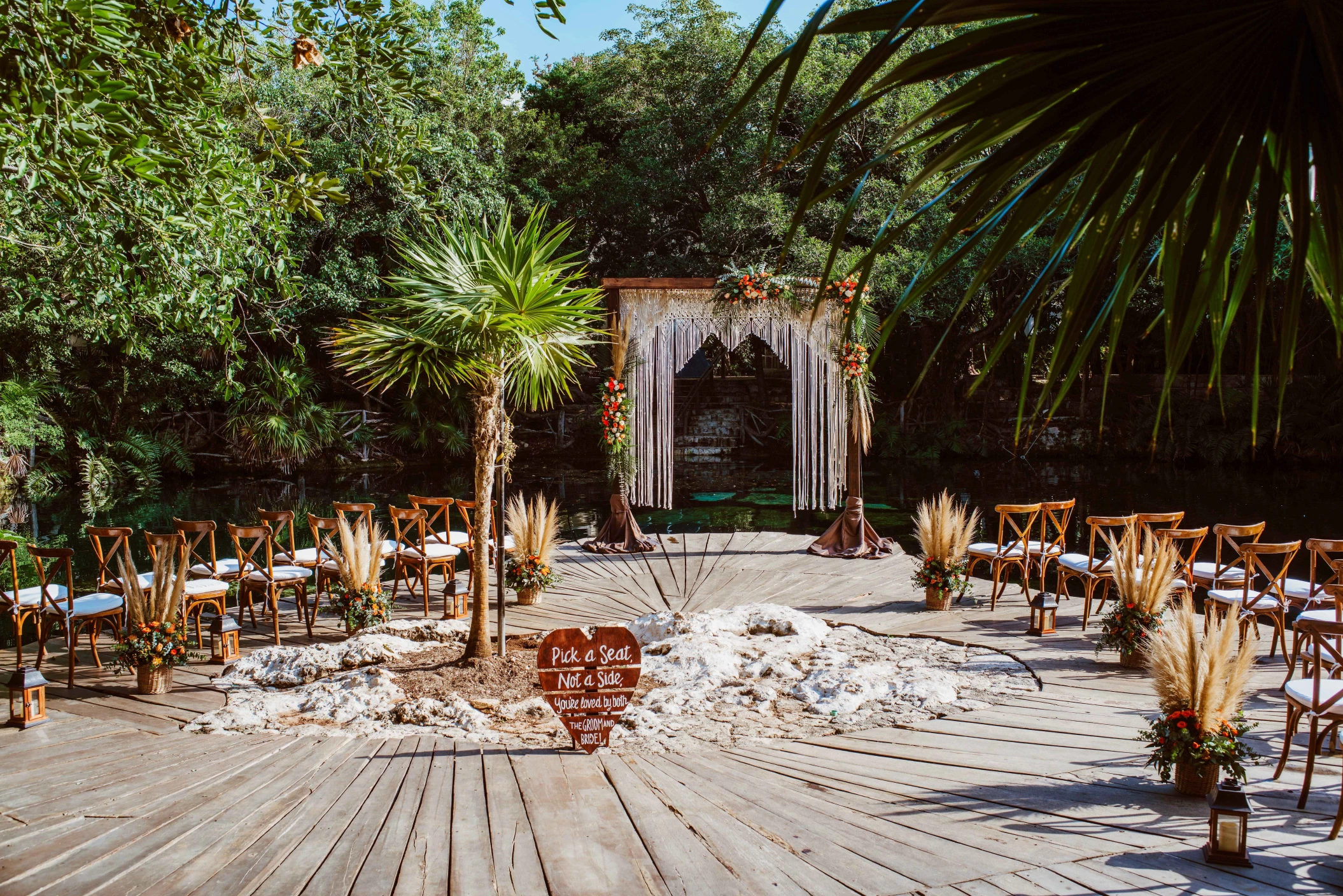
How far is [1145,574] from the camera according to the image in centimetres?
590

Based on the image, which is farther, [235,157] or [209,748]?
[235,157]

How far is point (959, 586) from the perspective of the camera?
7508mm

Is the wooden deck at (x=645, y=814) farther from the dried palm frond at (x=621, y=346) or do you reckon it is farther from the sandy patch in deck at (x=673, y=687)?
the dried palm frond at (x=621, y=346)

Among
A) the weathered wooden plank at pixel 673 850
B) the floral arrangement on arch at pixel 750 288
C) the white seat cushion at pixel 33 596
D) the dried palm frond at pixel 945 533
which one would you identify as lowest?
the weathered wooden plank at pixel 673 850

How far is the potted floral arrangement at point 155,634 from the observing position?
5449mm

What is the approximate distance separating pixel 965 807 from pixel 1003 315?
1881cm

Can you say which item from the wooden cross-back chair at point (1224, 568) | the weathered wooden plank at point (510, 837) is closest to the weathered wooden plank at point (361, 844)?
the weathered wooden plank at point (510, 837)

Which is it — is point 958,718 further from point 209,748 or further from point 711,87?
point 711,87

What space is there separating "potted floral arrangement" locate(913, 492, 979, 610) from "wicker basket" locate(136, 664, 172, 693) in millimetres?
5142

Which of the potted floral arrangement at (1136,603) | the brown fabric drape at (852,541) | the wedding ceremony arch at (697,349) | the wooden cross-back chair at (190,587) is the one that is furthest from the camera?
the brown fabric drape at (852,541)

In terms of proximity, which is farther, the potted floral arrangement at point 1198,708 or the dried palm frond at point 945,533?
the dried palm frond at point 945,533

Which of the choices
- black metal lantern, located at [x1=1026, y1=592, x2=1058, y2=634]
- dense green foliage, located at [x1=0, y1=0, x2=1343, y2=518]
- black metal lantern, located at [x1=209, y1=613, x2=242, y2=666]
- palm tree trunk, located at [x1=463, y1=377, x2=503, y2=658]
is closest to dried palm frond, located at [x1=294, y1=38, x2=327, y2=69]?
palm tree trunk, located at [x1=463, y1=377, x2=503, y2=658]

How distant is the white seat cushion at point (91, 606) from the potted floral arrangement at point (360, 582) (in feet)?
4.40

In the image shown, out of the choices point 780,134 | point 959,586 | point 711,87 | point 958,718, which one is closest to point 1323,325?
point 780,134
